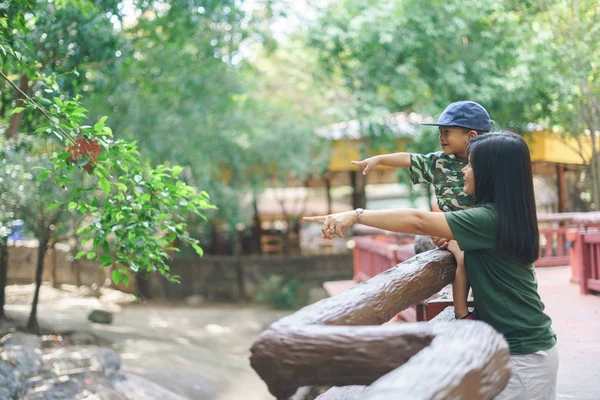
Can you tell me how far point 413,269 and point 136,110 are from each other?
301 inches

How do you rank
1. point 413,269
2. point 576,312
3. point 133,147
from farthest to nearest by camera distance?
point 576,312 < point 133,147 < point 413,269

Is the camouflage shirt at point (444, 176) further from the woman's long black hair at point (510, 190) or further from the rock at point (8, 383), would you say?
the rock at point (8, 383)

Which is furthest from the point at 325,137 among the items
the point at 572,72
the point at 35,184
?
the point at 35,184

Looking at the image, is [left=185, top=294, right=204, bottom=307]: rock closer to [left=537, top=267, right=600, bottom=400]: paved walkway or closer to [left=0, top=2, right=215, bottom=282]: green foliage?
[left=537, top=267, right=600, bottom=400]: paved walkway

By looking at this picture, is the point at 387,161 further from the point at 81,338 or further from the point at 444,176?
the point at 81,338

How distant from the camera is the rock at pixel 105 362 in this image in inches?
321

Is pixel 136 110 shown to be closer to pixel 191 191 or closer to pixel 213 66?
pixel 213 66

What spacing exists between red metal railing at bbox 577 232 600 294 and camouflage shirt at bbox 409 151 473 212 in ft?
13.0

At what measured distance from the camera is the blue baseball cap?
2.49 meters

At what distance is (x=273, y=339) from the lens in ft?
5.15

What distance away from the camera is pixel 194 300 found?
15477 millimetres

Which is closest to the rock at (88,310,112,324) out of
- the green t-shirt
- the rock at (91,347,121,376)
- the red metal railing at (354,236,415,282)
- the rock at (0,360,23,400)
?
the rock at (91,347,121,376)

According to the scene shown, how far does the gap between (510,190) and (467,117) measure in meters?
0.65

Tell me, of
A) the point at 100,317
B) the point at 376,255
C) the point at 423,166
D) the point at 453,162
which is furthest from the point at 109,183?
the point at 100,317
